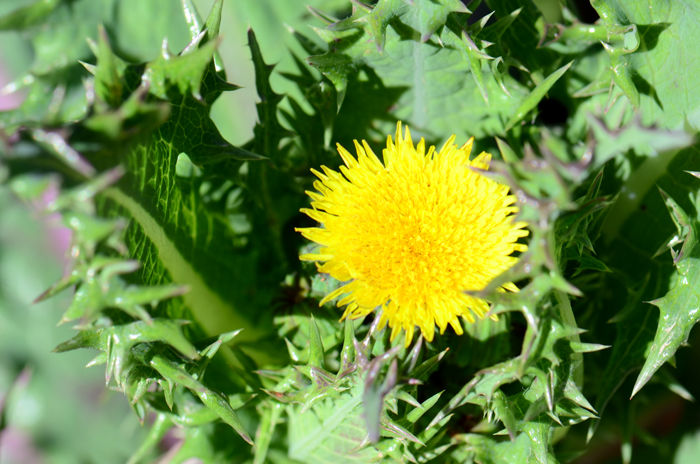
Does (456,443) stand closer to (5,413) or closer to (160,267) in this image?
(160,267)

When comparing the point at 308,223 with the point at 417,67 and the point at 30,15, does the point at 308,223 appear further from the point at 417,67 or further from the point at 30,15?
the point at 30,15

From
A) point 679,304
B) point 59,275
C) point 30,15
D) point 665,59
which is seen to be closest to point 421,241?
point 679,304

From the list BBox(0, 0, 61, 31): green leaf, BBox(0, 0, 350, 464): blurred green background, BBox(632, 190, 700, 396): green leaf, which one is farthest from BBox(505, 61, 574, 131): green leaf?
BBox(0, 0, 61, 31): green leaf

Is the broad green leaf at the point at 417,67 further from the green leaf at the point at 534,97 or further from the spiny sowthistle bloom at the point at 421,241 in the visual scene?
the spiny sowthistle bloom at the point at 421,241

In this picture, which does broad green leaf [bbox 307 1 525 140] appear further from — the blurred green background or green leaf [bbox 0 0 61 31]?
green leaf [bbox 0 0 61 31]

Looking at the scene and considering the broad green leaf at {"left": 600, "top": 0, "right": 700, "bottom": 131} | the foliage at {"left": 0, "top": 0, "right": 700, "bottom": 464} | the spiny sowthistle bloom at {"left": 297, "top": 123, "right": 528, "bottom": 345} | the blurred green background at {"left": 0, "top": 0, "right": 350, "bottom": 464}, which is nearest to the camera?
the foliage at {"left": 0, "top": 0, "right": 700, "bottom": 464}
